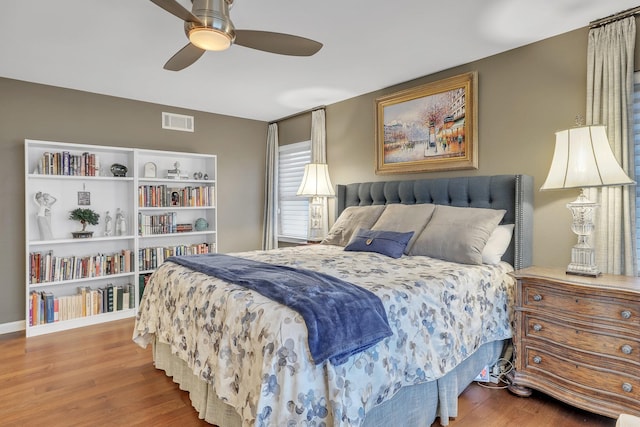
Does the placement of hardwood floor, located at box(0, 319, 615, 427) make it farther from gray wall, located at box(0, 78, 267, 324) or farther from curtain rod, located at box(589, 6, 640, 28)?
curtain rod, located at box(589, 6, 640, 28)

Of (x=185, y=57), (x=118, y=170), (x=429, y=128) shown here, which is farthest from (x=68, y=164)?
(x=429, y=128)

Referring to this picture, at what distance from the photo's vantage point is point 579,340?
6.73ft

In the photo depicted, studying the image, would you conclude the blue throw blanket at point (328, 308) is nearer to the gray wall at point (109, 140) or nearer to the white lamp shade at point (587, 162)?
the white lamp shade at point (587, 162)

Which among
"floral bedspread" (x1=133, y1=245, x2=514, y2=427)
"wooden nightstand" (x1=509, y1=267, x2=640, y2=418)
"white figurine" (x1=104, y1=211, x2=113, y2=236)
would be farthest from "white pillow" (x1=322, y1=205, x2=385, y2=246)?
"white figurine" (x1=104, y1=211, x2=113, y2=236)

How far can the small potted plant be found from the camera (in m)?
3.82

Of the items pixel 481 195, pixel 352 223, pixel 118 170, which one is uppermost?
pixel 118 170

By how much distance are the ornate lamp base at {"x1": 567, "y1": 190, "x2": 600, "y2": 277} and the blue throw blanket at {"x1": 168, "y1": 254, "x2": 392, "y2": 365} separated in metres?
1.39

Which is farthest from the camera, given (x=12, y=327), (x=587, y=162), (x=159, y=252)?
(x=159, y=252)

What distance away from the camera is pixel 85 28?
101 inches

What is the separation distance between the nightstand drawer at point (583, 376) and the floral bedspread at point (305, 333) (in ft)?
0.85

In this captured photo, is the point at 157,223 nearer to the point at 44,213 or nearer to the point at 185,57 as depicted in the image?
the point at 44,213

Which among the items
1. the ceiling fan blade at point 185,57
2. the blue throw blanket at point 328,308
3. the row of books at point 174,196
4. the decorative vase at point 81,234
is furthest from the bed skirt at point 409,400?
the row of books at point 174,196

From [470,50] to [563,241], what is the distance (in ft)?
5.41

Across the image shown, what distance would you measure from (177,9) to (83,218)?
295 cm
